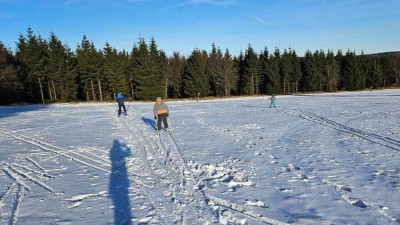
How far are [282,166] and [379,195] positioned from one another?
275 cm

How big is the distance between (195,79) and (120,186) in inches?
2160

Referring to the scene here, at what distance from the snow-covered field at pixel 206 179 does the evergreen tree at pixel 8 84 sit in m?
38.8

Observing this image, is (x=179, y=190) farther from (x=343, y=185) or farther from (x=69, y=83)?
(x=69, y=83)

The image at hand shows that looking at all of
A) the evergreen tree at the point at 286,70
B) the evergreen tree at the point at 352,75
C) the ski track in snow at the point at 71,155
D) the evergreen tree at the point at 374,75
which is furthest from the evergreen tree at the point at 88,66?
the evergreen tree at the point at 374,75

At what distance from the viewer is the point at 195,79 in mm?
61500

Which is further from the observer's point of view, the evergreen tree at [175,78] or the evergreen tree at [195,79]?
the evergreen tree at [175,78]

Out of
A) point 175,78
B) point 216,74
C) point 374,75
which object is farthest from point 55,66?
point 374,75

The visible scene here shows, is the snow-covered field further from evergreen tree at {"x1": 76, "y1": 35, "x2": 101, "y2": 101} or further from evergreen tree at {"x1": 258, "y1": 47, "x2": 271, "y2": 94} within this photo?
evergreen tree at {"x1": 258, "y1": 47, "x2": 271, "y2": 94}

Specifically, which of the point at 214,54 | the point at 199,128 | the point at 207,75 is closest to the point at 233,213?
→ the point at 199,128

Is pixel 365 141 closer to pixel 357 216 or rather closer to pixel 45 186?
pixel 357 216

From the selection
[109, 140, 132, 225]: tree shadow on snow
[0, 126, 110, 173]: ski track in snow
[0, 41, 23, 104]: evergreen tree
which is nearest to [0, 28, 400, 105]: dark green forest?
[0, 41, 23, 104]: evergreen tree

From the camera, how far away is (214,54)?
236ft

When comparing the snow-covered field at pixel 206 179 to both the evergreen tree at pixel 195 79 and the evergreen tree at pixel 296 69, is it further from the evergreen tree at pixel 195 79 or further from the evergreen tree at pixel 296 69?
the evergreen tree at pixel 296 69

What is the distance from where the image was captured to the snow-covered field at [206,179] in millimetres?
5543
